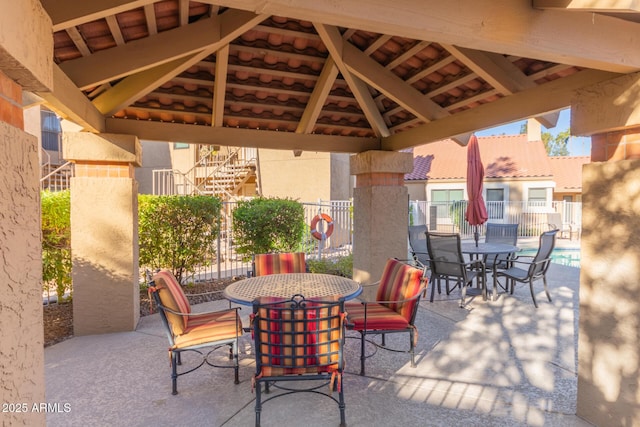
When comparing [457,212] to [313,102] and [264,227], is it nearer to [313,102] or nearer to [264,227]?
[264,227]

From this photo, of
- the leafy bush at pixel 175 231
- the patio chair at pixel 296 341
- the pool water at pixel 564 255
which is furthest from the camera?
the pool water at pixel 564 255

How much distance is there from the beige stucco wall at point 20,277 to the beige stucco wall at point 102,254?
138 inches

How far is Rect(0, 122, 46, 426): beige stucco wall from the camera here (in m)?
1.39

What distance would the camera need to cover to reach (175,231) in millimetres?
6945

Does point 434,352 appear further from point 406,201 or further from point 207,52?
point 207,52

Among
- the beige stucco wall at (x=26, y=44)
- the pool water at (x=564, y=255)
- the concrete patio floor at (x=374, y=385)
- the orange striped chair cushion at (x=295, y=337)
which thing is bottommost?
the pool water at (x=564, y=255)

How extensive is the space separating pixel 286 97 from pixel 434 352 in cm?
405

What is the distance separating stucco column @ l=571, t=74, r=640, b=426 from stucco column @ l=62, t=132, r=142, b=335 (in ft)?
16.9

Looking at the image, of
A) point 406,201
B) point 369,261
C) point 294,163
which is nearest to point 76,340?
point 369,261

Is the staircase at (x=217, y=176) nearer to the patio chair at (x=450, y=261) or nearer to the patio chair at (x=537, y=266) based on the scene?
the patio chair at (x=450, y=261)

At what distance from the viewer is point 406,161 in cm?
597

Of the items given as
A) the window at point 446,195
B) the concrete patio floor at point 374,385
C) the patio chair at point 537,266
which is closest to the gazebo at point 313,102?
the concrete patio floor at point 374,385

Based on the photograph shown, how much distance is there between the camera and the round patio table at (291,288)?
3645 millimetres

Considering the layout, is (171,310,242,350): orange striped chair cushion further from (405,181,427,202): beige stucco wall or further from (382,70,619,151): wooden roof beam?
(405,181,427,202): beige stucco wall
